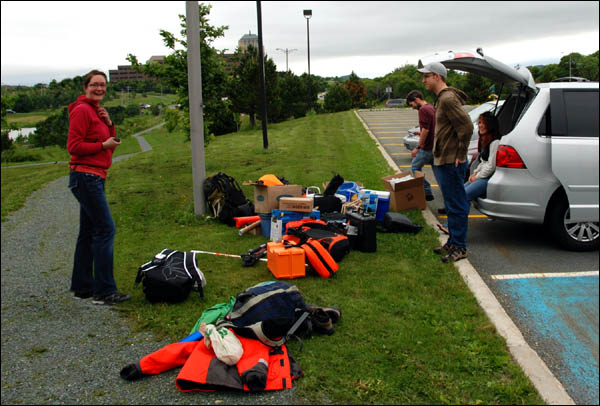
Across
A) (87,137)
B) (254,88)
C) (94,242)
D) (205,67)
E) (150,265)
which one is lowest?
(150,265)

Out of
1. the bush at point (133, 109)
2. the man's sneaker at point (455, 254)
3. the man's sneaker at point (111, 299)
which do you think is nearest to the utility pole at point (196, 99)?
the man's sneaker at point (111, 299)

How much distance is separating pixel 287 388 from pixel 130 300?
7.10 ft

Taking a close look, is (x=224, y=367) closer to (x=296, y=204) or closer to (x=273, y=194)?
(x=296, y=204)

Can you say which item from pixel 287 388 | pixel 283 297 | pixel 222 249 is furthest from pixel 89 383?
pixel 222 249

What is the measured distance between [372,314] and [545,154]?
9.75ft

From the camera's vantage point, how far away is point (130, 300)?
15.5 ft

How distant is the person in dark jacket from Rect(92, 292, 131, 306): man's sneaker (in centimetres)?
343

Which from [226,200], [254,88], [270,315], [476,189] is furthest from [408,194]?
[254,88]

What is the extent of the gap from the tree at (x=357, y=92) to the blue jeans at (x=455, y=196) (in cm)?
3992

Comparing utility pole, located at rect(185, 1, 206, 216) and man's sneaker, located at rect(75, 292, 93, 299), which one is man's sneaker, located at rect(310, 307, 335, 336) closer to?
man's sneaker, located at rect(75, 292, 93, 299)

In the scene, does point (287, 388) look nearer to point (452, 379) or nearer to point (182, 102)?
point (452, 379)

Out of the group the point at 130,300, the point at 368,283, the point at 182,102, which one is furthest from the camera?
the point at 182,102

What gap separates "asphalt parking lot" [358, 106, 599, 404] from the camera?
3.45 feet

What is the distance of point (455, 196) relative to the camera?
5512mm
